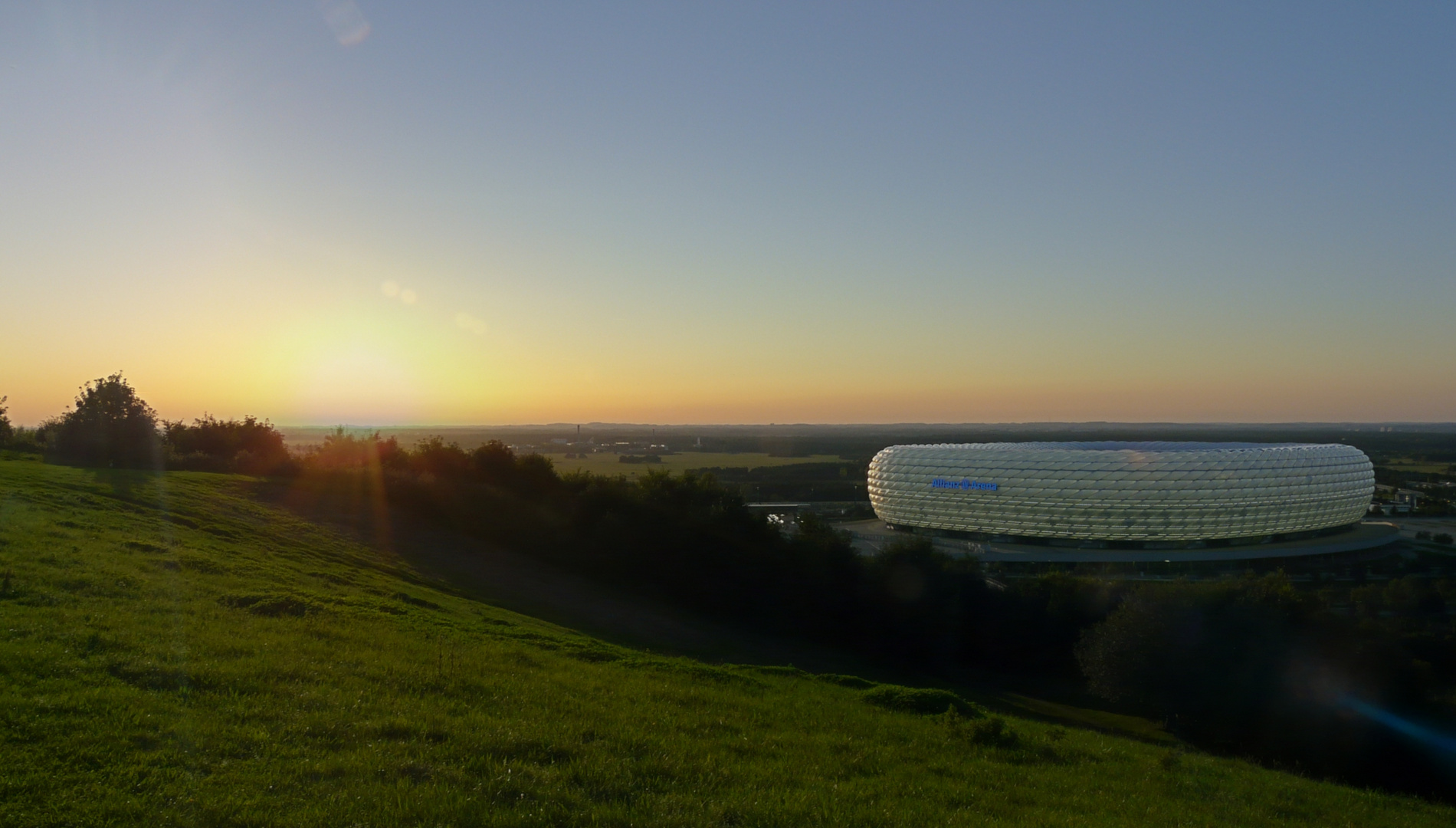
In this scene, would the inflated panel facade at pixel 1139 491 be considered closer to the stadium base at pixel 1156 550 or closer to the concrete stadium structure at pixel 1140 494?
the concrete stadium structure at pixel 1140 494

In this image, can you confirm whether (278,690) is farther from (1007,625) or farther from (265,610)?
(1007,625)

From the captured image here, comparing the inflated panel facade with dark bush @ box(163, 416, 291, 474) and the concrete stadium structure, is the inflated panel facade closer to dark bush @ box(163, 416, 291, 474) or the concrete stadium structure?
the concrete stadium structure

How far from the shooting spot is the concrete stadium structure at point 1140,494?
6669cm

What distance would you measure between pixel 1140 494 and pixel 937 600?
130 feet

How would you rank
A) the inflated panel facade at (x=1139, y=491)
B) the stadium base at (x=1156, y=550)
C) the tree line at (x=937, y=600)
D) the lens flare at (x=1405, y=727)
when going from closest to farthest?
→ the lens flare at (x=1405, y=727) → the tree line at (x=937, y=600) → the stadium base at (x=1156, y=550) → the inflated panel facade at (x=1139, y=491)

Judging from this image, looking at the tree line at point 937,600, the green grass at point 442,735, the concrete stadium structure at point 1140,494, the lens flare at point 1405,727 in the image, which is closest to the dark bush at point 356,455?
the tree line at point 937,600

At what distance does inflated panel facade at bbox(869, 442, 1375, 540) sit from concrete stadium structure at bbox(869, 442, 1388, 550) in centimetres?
9

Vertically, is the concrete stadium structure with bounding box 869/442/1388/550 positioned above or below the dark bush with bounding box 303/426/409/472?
below

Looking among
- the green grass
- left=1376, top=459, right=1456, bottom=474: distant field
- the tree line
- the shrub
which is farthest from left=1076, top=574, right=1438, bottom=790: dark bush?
left=1376, top=459, right=1456, bottom=474: distant field

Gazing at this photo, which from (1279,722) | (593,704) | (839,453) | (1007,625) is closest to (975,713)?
(593,704)

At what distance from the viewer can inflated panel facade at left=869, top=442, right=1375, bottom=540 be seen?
66625 mm

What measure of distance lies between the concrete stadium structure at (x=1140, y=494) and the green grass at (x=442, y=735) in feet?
187

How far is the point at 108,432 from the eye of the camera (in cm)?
3881

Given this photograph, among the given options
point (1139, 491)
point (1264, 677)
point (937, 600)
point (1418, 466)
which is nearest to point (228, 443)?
point (937, 600)
